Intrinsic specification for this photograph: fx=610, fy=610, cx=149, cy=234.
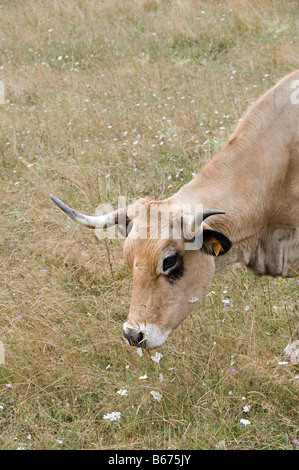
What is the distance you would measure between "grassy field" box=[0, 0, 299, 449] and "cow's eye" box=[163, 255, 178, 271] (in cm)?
81

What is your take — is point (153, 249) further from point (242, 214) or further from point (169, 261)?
point (242, 214)

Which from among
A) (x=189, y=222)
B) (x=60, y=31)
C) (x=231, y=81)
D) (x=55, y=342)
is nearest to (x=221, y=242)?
(x=189, y=222)

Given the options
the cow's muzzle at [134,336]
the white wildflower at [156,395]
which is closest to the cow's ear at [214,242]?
the cow's muzzle at [134,336]

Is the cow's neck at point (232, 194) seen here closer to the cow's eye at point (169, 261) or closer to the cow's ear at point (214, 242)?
the cow's ear at point (214, 242)

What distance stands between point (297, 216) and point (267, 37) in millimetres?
6917

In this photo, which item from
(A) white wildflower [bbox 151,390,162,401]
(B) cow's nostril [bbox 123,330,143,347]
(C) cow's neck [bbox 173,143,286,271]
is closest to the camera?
(B) cow's nostril [bbox 123,330,143,347]

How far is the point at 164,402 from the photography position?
437cm

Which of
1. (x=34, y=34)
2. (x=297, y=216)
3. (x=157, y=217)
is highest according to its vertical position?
(x=157, y=217)

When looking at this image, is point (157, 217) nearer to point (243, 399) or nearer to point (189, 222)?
point (189, 222)

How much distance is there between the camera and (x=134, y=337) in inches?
159

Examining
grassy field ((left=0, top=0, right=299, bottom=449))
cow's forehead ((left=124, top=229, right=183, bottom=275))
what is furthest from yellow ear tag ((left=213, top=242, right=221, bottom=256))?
grassy field ((left=0, top=0, right=299, bottom=449))

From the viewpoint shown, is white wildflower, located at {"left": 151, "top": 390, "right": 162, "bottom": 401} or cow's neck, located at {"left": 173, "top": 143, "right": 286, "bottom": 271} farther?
cow's neck, located at {"left": 173, "top": 143, "right": 286, "bottom": 271}

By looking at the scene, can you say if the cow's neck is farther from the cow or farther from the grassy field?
the grassy field

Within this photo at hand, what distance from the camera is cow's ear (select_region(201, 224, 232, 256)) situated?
13.5 ft
